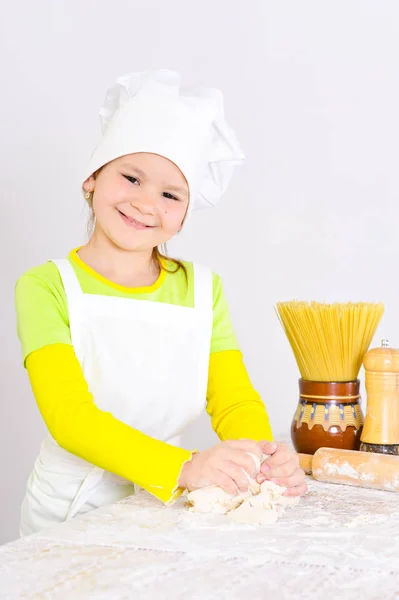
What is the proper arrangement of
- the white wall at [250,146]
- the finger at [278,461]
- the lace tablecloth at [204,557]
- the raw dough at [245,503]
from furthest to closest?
the white wall at [250,146], the finger at [278,461], the raw dough at [245,503], the lace tablecloth at [204,557]

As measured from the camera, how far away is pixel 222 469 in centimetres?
87

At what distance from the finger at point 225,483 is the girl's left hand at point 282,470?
56 millimetres

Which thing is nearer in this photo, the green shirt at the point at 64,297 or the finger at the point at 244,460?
the finger at the point at 244,460

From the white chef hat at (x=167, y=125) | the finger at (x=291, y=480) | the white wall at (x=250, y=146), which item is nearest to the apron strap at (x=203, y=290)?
the white chef hat at (x=167, y=125)

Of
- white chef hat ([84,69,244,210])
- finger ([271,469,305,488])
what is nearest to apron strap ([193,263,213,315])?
white chef hat ([84,69,244,210])

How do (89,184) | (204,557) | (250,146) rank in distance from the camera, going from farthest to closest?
1. (250,146)
2. (89,184)
3. (204,557)

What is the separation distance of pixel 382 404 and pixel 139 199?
445 millimetres

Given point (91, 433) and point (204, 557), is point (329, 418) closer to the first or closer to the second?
point (91, 433)

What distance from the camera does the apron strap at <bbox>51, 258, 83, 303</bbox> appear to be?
1065mm

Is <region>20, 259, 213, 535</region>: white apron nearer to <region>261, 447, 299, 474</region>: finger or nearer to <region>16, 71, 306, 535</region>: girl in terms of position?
<region>16, 71, 306, 535</region>: girl

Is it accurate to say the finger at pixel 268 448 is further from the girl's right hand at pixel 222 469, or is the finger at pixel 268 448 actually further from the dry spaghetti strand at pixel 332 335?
the dry spaghetti strand at pixel 332 335

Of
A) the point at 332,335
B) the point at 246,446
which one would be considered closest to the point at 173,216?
the point at 332,335

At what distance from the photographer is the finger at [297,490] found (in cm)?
89

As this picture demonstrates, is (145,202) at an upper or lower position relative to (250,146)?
lower
